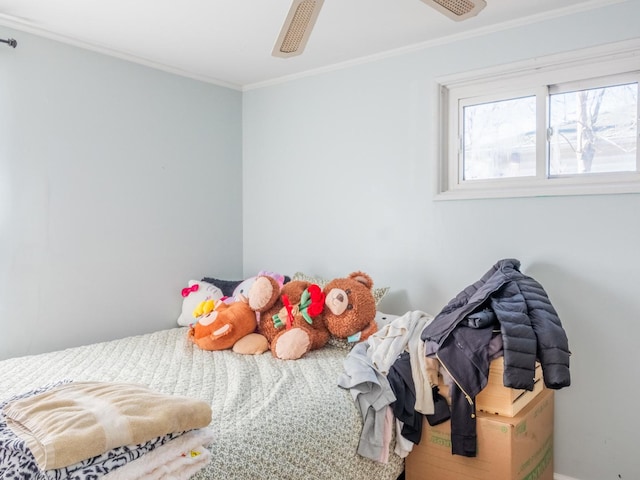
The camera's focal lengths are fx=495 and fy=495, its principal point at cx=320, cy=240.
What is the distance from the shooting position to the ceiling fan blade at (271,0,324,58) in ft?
4.91

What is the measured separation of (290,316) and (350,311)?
1.08 ft

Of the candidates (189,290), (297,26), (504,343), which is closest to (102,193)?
(189,290)

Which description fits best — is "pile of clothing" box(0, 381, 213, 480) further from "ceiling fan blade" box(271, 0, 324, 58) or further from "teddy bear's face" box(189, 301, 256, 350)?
"ceiling fan blade" box(271, 0, 324, 58)

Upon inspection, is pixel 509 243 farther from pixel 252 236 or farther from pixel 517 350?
pixel 252 236

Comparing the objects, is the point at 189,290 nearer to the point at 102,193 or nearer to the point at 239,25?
the point at 102,193

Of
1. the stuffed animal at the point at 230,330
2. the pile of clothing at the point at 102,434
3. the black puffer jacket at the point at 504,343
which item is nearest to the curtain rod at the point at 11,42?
the stuffed animal at the point at 230,330

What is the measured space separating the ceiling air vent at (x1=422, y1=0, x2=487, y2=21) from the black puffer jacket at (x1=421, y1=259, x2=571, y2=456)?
104 centimetres

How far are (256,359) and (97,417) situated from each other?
122 centimetres

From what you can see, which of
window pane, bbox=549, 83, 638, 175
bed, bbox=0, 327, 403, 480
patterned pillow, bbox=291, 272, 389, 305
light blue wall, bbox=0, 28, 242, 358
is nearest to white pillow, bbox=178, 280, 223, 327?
light blue wall, bbox=0, 28, 242, 358

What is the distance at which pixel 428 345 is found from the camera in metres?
2.07

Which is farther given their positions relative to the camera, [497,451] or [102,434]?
[497,451]

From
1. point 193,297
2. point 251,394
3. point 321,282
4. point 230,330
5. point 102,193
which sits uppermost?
point 102,193

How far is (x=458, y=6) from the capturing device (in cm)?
155

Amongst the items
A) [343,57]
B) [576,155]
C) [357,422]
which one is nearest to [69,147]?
[343,57]
